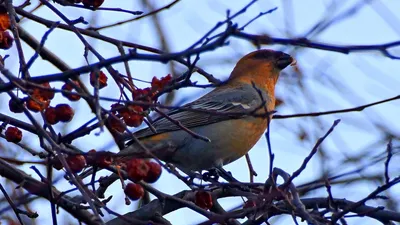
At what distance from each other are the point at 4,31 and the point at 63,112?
1.73 feet

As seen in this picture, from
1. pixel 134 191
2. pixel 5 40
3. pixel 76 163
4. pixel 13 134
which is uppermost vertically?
pixel 5 40

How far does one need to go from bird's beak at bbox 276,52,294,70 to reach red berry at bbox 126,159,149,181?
3.79m

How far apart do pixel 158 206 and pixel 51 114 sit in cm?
88

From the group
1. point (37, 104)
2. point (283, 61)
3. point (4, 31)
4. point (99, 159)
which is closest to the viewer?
point (99, 159)

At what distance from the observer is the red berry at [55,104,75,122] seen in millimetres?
3312

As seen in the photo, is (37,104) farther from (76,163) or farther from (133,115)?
(133,115)

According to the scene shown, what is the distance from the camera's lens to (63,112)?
130 inches

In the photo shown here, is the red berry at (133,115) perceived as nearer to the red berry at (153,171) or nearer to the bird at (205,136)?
the red berry at (153,171)

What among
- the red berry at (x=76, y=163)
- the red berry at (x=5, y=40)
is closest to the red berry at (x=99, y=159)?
the red berry at (x=76, y=163)

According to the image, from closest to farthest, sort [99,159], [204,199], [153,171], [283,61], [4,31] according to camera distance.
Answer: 1. [99,159]
2. [153,171]
3. [4,31]
4. [204,199]
5. [283,61]

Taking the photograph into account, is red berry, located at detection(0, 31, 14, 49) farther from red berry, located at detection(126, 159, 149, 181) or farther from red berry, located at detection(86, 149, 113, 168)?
red berry, located at detection(126, 159, 149, 181)

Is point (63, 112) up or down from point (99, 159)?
up

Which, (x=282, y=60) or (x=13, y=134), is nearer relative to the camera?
(x=13, y=134)

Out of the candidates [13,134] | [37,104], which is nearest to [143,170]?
[37,104]
